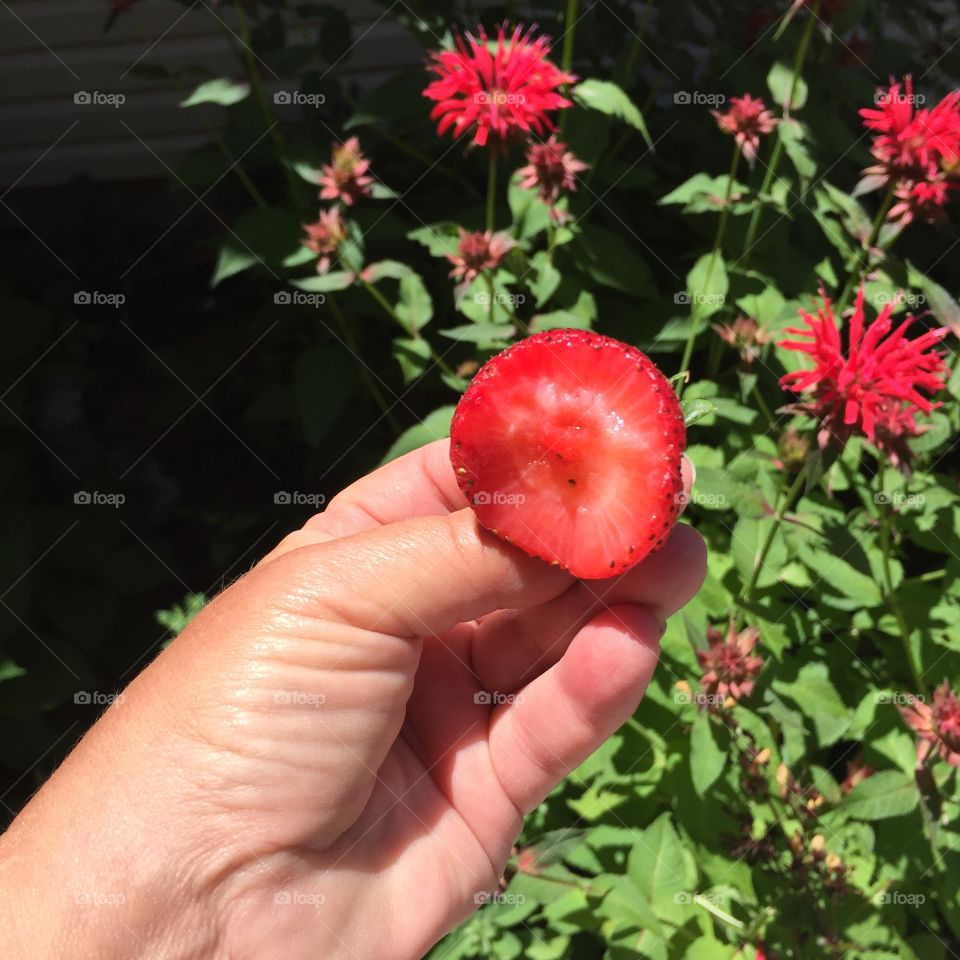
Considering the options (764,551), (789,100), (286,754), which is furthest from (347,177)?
(286,754)

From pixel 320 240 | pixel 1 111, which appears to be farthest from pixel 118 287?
pixel 320 240

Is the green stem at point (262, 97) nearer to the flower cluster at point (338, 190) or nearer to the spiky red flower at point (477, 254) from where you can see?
the flower cluster at point (338, 190)

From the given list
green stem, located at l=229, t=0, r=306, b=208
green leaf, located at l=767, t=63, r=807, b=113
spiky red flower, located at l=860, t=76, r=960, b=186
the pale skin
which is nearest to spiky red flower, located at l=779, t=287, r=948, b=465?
the pale skin

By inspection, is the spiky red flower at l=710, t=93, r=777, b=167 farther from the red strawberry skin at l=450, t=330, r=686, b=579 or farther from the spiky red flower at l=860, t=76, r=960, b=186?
the red strawberry skin at l=450, t=330, r=686, b=579

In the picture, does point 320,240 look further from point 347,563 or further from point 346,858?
point 346,858

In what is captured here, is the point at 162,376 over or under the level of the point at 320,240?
under

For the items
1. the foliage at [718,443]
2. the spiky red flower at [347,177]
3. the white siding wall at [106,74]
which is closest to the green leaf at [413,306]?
the foliage at [718,443]

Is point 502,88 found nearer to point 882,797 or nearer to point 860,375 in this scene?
point 860,375
